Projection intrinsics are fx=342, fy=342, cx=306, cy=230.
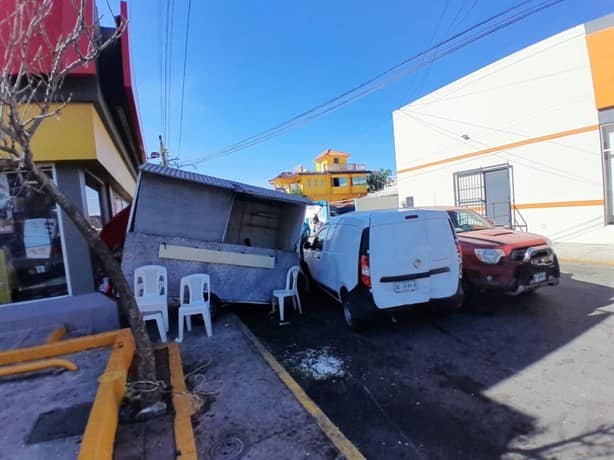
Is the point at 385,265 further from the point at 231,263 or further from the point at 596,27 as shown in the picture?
the point at 596,27

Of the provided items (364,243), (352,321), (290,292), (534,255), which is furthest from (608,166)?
(290,292)

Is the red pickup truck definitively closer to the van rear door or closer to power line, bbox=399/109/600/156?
the van rear door

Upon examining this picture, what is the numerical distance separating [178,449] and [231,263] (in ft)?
12.2

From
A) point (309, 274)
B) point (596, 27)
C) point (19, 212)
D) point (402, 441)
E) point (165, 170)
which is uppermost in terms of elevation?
point (596, 27)

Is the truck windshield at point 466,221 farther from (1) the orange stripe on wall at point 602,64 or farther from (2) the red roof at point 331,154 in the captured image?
(2) the red roof at point 331,154

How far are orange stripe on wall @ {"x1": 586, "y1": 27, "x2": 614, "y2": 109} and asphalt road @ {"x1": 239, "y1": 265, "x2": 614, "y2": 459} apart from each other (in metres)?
7.54

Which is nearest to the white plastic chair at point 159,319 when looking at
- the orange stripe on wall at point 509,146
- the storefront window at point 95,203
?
the storefront window at point 95,203

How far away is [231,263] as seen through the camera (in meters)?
6.22

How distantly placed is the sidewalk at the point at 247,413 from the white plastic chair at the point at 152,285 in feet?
3.00

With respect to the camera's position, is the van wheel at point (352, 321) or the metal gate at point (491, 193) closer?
the van wheel at point (352, 321)

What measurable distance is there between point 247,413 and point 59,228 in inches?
181

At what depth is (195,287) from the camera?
5785mm

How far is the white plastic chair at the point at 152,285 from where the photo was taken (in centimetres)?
532

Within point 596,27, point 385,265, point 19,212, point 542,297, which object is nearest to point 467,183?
point 596,27
